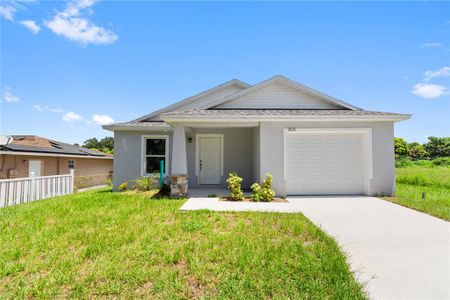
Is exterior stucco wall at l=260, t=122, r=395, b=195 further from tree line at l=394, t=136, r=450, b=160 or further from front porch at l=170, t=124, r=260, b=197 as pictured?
tree line at l=394, t=136, r=450, b=160

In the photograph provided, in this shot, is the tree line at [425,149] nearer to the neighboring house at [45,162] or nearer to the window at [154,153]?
the window at [154,153]

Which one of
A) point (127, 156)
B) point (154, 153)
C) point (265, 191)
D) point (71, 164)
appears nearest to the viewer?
point (265, 191)

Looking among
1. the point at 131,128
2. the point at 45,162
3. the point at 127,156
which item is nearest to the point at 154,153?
the point at 127,156

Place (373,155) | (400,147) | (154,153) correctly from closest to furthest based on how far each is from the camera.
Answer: (373,155) → (154,153) → (400,147)

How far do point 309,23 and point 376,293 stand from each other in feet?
31.3

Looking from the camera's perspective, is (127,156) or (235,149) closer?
(127,156)

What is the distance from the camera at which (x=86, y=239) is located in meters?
4.16

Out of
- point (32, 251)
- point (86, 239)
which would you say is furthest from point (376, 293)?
point (32, 251)

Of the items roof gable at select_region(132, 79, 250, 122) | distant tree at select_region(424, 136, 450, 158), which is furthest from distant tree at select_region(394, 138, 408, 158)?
roof gable at select_region(132, 79, 250, 122)

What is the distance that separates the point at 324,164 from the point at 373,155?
193 centimetres

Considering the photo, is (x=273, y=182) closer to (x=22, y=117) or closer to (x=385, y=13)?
(x=385, y=13)

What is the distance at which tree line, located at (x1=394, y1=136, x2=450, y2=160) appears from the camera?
40.3 metres

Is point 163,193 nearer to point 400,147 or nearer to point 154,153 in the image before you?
point 154,153

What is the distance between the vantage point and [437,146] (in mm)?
41688
